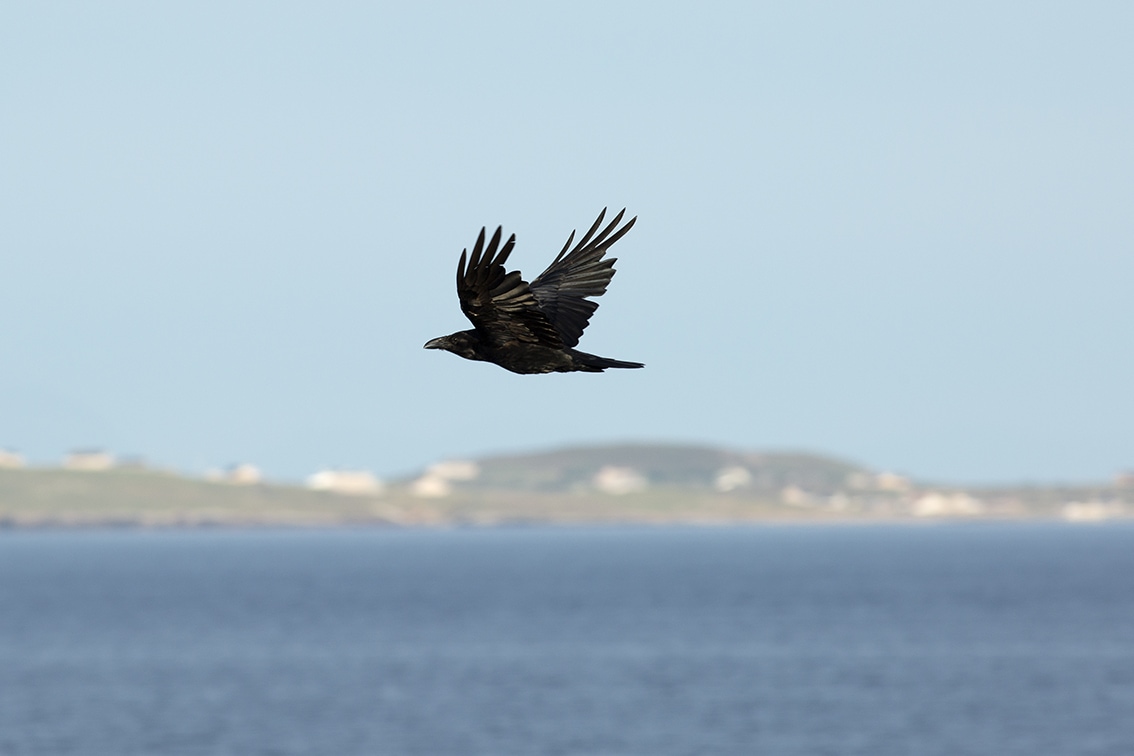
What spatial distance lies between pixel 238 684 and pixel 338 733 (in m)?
33.7

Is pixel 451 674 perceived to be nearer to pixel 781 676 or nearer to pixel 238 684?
A: pixel 238 684

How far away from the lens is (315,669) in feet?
521

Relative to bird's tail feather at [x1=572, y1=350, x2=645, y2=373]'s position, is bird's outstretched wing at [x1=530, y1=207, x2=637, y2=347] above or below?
above

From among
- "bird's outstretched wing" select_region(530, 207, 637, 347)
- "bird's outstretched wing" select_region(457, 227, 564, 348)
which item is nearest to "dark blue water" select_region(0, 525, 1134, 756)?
"bird's outstretched wing" select_region(530, 207, 637, 347)

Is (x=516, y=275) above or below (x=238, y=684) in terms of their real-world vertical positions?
above

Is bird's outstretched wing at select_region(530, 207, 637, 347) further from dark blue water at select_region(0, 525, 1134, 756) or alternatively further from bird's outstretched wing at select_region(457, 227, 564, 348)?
dark blue water at select_region(0, 525, 1134, 756)

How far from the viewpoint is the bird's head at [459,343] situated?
11.1 meters

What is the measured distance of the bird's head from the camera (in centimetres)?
1106

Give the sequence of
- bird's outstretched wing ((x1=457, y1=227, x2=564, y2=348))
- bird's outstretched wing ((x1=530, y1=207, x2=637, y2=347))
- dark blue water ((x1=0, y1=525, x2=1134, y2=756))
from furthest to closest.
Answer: dark blue water ((x1=0, y1=525, x2=1134, y2=756)), bird's outstretched wing ((x1=530, y1=207, x2=637, y2=347)), bird's outstretched wing ((x1=457, y1=227, x2=564, y2=348))

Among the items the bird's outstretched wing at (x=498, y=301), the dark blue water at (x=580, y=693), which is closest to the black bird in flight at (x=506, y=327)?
the bird's outstretched wing at (x=498, y=301)

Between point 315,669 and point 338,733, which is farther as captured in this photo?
point 315,669

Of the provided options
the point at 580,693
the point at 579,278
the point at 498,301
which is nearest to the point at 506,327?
the point at 498,301

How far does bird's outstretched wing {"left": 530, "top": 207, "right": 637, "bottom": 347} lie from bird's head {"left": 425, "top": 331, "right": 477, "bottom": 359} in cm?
108

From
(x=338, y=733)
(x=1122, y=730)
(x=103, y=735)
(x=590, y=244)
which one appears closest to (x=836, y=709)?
(x=1122, y=730)
